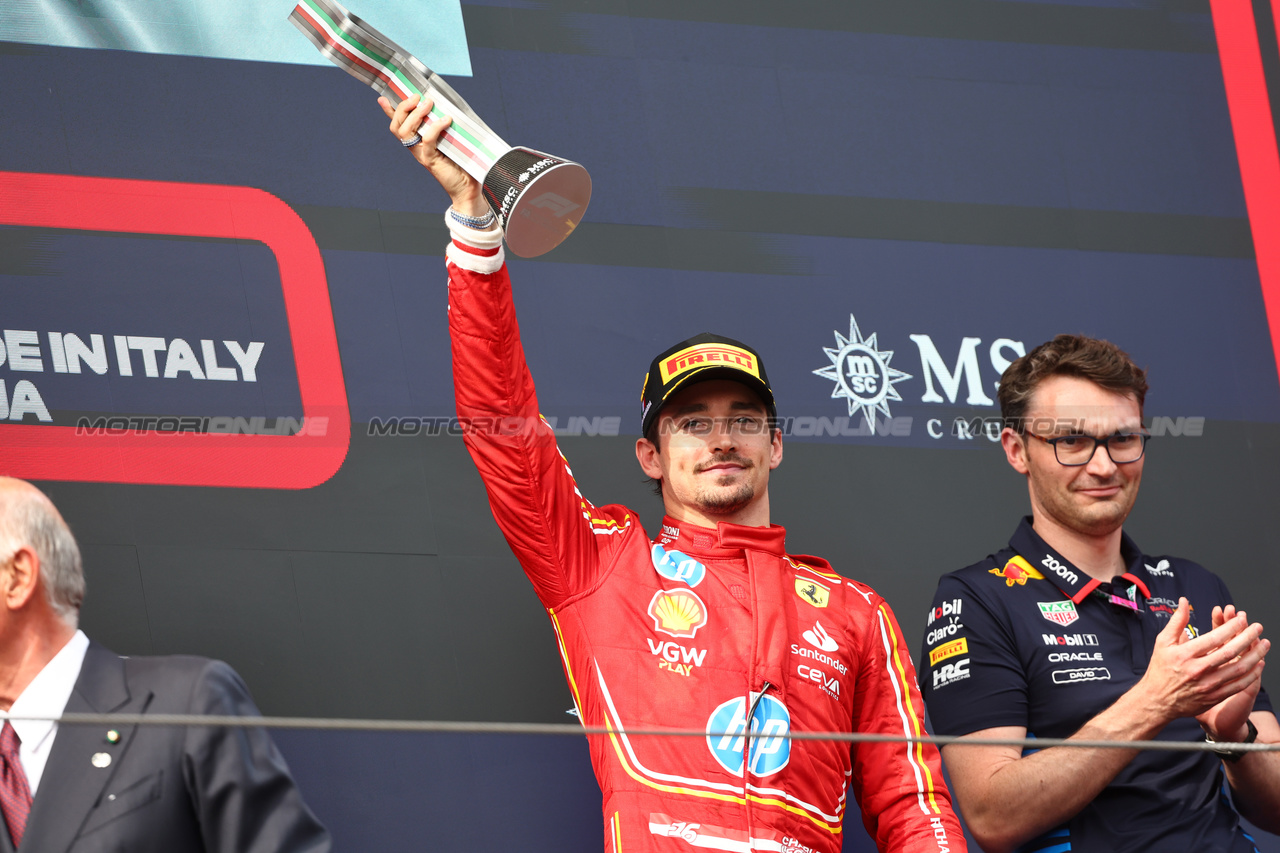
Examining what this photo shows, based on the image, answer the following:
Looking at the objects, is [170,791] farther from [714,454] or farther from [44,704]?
[714,454]

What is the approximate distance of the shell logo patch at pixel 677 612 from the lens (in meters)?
1.64

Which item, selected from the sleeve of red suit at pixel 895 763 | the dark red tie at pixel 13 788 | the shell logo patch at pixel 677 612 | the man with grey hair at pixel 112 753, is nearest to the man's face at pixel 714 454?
the shell logo patch at pixel 677 612

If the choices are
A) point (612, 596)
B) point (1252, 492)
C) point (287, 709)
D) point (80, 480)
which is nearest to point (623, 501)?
point (612, 596)

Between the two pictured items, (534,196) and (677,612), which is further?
(677,612)

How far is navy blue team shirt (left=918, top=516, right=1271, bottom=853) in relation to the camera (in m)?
1.62

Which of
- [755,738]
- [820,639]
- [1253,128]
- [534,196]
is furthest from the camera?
[1253,128]

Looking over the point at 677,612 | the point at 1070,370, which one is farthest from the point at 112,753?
the point at 1070,370

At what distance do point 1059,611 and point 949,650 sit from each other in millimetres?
163

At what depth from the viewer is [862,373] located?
2250 mm

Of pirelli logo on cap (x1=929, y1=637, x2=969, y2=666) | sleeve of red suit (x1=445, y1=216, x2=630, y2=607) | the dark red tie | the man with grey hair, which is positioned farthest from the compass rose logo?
the dark red tie

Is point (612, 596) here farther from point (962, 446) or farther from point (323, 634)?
point (962, 446)

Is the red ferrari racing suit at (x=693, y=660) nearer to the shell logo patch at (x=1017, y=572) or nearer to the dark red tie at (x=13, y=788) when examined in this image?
the shell logo patch at (x=1017, y=572)

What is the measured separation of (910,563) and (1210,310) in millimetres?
800

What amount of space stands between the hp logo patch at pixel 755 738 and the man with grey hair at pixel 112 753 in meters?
0.59
